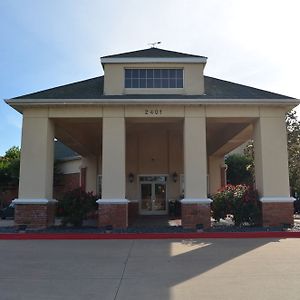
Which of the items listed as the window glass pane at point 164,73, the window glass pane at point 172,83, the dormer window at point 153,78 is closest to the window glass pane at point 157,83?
the dormer window at point 153,78

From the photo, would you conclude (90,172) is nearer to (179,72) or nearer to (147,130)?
(147,130)

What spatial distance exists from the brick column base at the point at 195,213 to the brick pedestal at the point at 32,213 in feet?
18.2

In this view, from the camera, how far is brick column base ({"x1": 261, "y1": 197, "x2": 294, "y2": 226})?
619 inches

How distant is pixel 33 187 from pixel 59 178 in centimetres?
1609

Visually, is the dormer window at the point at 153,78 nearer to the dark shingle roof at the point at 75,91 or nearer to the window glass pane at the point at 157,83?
the window glass pane at the point at 157,83

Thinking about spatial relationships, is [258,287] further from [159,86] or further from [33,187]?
[159,86]

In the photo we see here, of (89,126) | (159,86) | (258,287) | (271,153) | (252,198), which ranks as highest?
(159,86)

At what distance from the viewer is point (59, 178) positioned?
104 feet

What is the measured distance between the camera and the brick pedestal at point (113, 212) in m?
15.6

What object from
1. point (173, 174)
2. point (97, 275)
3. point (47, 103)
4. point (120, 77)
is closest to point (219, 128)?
point (173, 174)

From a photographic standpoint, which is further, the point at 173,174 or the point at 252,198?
the point at 173,174

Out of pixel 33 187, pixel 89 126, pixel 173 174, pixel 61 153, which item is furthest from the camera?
pixel 61 153

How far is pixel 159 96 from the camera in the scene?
17.2 m

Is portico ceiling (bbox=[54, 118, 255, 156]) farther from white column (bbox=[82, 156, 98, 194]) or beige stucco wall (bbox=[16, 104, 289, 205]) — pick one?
white column (bbox=[82, 156, 98, 194])
